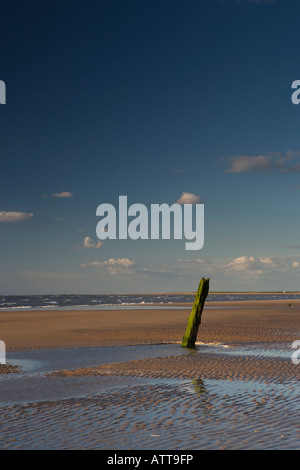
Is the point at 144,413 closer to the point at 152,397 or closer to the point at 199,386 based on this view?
the point at 152,397

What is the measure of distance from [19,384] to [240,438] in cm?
725

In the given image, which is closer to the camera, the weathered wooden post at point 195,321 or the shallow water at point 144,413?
the shallow water at point 144,413

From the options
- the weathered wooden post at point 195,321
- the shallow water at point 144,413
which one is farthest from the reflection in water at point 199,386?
the weathered wooden post at point 195,321

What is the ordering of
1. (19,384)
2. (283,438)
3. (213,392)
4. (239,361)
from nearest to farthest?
(283,438)
(213,392)
(19,384)
(239,361)

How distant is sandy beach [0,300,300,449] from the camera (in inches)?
326

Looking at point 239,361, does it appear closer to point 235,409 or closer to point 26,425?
point 235,409

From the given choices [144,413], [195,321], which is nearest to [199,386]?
[144,413]

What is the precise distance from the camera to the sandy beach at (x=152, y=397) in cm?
827

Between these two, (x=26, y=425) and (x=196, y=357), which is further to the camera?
(x=196, y=357)

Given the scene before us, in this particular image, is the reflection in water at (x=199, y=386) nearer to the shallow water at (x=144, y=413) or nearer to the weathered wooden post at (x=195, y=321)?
the shallow water at (x=144, y=413)

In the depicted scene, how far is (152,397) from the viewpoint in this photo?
1145cm

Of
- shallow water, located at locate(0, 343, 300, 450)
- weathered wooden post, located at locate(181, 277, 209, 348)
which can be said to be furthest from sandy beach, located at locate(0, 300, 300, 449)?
weathered wooden post, located at locate(181, 277, 209, 348)
